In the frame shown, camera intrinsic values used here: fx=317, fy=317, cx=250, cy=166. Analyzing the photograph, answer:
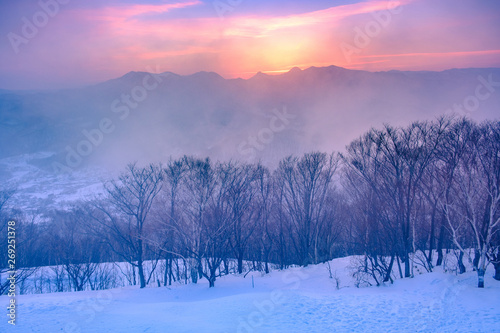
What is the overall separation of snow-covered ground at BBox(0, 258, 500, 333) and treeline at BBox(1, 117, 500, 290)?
1.94 metres

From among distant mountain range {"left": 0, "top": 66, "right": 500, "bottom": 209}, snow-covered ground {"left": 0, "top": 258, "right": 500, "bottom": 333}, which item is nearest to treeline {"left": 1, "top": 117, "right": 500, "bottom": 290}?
snow-covered ground {"left": 0, "top": 258, "right": 500, "bottom": 333}

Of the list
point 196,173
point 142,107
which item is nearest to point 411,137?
point 196,173

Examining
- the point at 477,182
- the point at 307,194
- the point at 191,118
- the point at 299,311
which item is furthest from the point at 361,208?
the point at 191,118

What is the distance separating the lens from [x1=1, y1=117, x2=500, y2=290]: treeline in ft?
57.2

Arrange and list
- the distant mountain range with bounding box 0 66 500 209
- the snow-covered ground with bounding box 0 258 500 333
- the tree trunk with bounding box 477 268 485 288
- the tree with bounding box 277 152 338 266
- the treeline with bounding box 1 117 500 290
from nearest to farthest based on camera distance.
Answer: the snow-covered ground with bounding box 0 258 500 333, the tree trunk with bounding box 477 268 485 288, the treeline with bounding box 1 117 500 290, the tree with bounding box 277 152 338 266, the distant mountain range with bounding box 0 66 500 209

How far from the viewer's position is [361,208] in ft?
85.5

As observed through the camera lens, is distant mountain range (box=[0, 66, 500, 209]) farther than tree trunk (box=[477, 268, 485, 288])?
Yes

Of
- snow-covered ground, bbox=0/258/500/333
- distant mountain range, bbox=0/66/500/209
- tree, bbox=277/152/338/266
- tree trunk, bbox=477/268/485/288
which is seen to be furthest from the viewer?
distant mountain range, bbox=0/66/500/209

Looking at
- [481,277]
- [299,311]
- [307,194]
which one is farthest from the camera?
[307,194]

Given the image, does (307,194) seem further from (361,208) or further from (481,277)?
(481,277)

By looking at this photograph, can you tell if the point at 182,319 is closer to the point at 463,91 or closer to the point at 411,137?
the point at 411,137

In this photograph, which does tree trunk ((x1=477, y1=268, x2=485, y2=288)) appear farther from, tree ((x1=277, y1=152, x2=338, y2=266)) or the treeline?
tree ((x1=277, y1=152, x2=338, y2=266))

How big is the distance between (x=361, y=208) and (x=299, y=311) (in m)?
13.8

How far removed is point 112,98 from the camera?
154 metres
